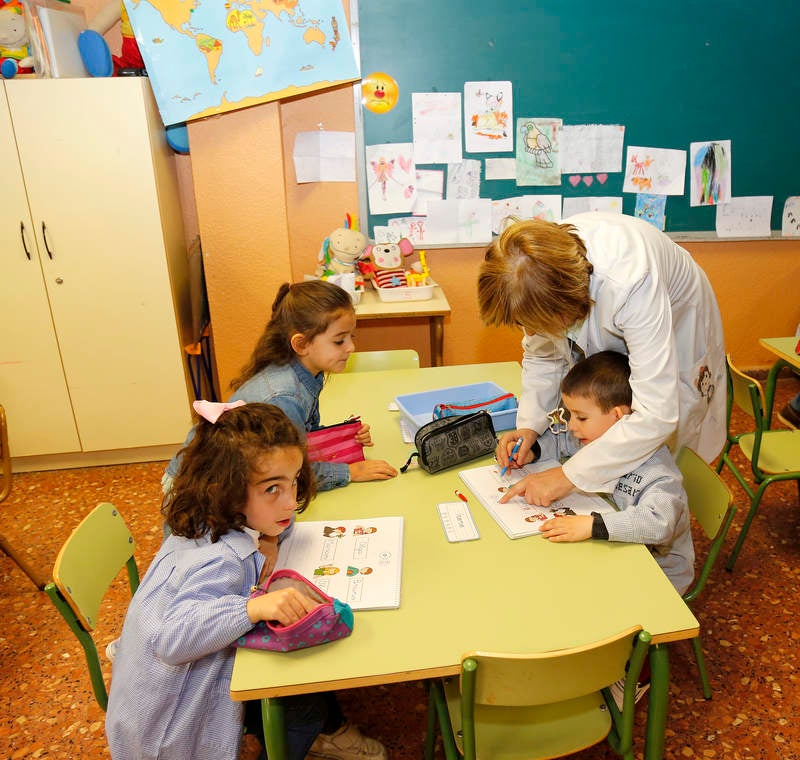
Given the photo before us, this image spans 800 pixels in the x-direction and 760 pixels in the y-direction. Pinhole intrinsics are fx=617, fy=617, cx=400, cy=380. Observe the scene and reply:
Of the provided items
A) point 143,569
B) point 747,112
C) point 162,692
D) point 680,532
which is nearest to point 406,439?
point 680,532

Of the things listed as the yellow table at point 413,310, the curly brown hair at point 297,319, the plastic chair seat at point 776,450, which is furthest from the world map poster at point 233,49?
the plastic chair seat at point 776,450

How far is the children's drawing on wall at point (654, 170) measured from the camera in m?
3.27

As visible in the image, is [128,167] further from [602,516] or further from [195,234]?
[602,516]

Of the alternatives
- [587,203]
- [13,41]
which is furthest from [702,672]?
[13,41]

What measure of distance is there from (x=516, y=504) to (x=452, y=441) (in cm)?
25

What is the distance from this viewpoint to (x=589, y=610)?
1083 millimetres

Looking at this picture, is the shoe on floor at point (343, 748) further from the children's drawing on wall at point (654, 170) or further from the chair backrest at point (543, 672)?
the children's drawing on wall at point (654, 170)

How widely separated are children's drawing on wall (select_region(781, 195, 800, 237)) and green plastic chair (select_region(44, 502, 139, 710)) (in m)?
3.70

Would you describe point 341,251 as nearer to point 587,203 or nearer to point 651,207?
point 587,203

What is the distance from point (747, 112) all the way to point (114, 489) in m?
3.76

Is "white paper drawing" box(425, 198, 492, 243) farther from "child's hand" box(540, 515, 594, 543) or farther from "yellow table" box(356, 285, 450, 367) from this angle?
"child's hand" box(540, 515, 594, 543)

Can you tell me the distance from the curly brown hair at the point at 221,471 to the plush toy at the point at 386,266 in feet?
6.17

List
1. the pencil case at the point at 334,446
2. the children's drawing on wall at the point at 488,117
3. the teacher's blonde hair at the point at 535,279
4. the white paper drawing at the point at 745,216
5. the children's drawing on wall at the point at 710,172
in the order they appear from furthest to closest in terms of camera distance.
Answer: the white paper drawing at the point at 745,216 < the children's drawing on wall at the point at 710,172 < the children's drawing on wall at the point at 488,117 < the pencil case at the point at 334,446 < the teacher's blonde hair at the point at 535,279

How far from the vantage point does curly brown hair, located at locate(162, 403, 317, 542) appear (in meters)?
1.17
